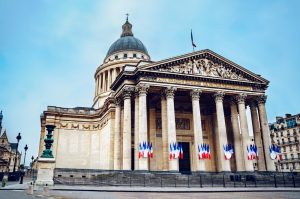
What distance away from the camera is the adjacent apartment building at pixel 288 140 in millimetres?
59531

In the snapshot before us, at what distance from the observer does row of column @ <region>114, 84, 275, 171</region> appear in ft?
102

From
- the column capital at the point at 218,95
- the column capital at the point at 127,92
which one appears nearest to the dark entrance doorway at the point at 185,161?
the column capital at the point at 218,95

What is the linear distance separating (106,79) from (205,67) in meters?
29.3

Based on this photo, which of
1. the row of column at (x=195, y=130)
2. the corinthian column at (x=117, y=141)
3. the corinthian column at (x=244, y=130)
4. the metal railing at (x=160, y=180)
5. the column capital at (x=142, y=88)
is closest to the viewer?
the metal railing at (x=160, y=180)

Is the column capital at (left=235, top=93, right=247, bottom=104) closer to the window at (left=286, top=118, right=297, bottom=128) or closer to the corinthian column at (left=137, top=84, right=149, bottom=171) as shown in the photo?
the corinthian column at (left=137, top=84, right=149, bottom=171)

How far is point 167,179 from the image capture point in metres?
27.1

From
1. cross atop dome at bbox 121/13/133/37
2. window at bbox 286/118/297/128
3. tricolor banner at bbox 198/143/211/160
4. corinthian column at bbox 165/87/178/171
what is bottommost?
tricolor banner at bbox 198/143/211/160

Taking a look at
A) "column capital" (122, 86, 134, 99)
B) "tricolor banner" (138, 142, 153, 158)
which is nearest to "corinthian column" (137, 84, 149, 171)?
"tricolor banner" (138, 142, 153, 158)

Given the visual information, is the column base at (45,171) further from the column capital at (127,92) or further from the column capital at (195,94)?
the column capital at (195,94)

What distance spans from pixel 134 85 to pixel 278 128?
46098mm

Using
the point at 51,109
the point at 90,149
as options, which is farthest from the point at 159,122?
the point at 51,109

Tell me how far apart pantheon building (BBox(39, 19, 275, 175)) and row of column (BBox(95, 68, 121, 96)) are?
41.6 ft

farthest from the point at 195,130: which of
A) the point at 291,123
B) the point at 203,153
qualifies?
the point at 291,123

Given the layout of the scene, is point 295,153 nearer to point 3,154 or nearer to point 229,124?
point 229,124
